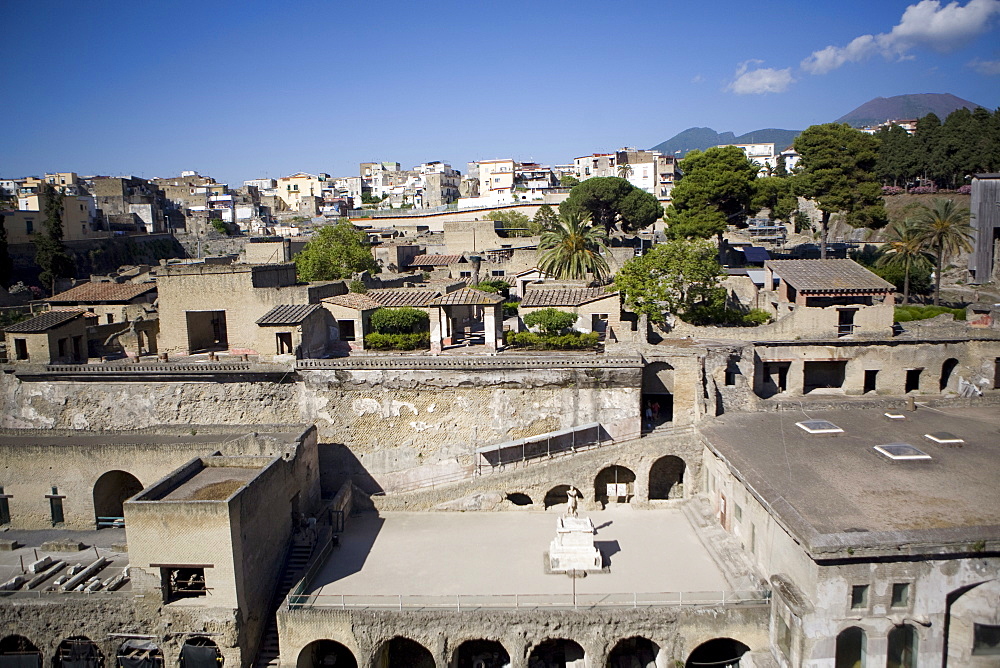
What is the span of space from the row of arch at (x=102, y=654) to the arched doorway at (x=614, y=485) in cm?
1319

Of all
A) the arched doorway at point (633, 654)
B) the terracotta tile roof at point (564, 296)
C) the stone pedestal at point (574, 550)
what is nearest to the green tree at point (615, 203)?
the terracotta tile roof at point (564, 296)

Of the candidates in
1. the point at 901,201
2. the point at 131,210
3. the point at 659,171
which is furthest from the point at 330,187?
the point at 901,201

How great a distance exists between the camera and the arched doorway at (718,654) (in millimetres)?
18969

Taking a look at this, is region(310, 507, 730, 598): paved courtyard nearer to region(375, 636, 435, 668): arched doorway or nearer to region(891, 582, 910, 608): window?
region(375, 636, 435, 668): arched doorway

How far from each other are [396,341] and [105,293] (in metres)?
17.7

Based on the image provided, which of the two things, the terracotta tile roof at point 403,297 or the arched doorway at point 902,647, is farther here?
the terracotta tile roof at point 403,297

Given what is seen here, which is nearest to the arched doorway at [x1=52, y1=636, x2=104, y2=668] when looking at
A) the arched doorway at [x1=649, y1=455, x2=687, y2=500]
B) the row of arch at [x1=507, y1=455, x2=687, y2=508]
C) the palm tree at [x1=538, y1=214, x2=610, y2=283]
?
the row of arch at [x1=507, y1=455, x2=687, y2=508]

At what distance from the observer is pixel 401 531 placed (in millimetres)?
23094

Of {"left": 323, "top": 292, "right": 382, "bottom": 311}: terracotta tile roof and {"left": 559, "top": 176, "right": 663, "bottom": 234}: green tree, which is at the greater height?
{"left": 559, "top": 176, "right": 663, "bottom": 234}: green tree

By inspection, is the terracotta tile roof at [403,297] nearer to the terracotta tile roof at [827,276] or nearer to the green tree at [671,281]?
the green tree at [671,281]

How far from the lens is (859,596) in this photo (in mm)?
16453

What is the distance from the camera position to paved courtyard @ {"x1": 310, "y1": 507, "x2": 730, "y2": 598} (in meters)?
19.4

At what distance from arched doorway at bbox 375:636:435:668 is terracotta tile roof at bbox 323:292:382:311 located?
14.0 m

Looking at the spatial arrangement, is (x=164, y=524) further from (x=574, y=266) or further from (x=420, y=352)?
(x=574, y=266)
